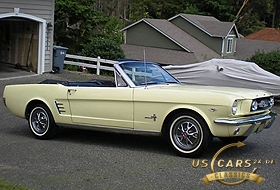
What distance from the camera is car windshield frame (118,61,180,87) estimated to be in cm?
765

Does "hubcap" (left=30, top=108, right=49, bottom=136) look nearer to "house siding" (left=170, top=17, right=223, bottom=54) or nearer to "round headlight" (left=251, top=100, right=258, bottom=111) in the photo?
"round headlight" (left=251, top=100, right=258, bottom=111)

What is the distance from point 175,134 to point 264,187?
1.82m

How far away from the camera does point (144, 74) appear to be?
25.8 feet

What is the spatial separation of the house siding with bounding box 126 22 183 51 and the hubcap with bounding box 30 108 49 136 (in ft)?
106

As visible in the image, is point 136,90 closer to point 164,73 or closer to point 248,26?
point 164,73

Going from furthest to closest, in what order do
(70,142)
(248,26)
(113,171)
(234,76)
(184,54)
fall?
(248,26) → (184,54) → (234,76) → (70,142) → (113,171)

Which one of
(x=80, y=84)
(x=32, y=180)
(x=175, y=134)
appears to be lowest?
(x=32, y=180)

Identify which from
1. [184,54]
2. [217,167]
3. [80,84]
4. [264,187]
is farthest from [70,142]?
[184,54]

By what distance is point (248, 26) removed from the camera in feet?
210

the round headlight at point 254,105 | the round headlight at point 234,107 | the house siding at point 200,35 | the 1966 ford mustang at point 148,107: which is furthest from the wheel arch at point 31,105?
the house siding at point 200,35

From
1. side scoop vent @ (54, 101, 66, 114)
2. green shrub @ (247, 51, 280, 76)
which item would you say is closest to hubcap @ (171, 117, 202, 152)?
side scoop vent @ (54, 101, 66, 114)

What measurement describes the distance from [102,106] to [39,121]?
4.90ft

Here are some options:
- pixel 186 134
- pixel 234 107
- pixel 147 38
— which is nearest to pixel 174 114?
pixel 186 134

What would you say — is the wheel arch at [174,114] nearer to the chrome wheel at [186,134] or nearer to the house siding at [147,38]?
the chrome wheel at [186,134]
